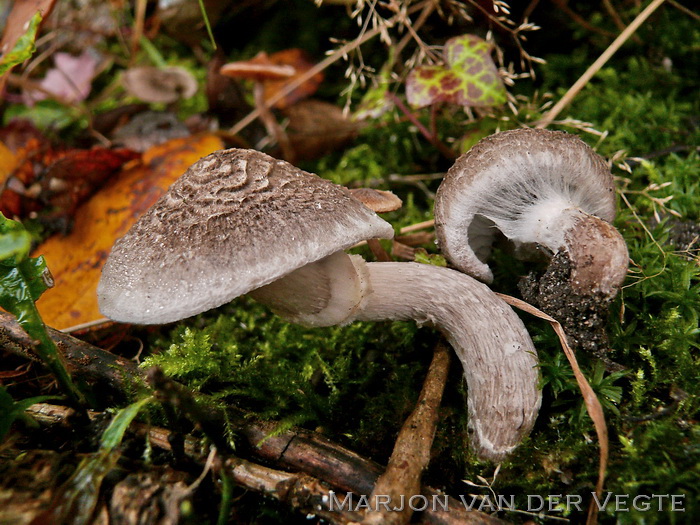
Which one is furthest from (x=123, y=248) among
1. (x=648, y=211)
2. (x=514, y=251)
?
(x=648, y=211)

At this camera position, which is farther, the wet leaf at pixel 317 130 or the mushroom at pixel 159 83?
the mushroom at pixel 159 83

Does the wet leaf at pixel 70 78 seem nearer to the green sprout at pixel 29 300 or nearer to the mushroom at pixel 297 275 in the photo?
the green sprout at pixel 29 300

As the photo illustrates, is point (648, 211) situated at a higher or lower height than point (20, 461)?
lower

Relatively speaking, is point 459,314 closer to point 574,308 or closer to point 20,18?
point 574,308

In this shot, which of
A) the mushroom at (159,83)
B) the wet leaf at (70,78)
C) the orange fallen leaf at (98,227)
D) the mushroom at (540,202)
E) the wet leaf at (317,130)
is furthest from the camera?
the wet leaf at (70,78)

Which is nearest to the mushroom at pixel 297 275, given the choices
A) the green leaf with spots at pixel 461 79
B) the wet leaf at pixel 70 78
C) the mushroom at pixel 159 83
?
the green leaf with spots at pixel 461 79

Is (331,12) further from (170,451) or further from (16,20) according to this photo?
(170,451)
